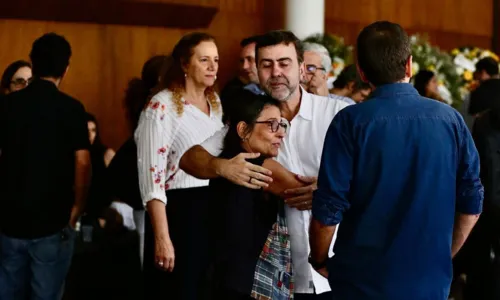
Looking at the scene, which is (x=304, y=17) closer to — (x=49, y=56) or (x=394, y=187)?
(x=49, y=56)

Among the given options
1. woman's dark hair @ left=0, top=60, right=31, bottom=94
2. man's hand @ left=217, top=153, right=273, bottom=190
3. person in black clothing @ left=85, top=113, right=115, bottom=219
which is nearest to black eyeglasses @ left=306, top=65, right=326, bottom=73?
person in black clothing @ left=85, top=113, right=115, bottom=219

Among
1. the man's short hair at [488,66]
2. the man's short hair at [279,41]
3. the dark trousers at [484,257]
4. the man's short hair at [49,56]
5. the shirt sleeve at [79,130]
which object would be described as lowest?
the dark trousers at [484,257]

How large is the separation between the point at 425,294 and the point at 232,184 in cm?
62

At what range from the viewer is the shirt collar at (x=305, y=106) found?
9.59ft

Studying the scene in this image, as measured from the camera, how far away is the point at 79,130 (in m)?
3.69

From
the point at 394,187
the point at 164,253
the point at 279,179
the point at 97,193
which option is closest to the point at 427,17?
the point at 97,193

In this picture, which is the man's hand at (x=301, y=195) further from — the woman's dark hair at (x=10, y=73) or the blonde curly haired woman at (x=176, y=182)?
the woman's dark hair at (x=10, y=73)

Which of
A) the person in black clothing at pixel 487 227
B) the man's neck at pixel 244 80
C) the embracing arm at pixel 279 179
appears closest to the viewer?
the embracing arm at pixel 279 179

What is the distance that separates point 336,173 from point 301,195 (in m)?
0.41

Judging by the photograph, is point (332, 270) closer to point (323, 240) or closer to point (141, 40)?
point (323, 240)

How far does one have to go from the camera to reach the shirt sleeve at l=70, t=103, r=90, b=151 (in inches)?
Answer: 145

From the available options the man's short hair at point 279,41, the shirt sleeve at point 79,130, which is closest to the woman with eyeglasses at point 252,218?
the man's short hair at point 279,41

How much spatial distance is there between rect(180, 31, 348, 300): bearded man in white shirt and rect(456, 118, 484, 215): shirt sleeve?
1.56ft

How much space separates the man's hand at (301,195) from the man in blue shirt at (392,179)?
32 cm
